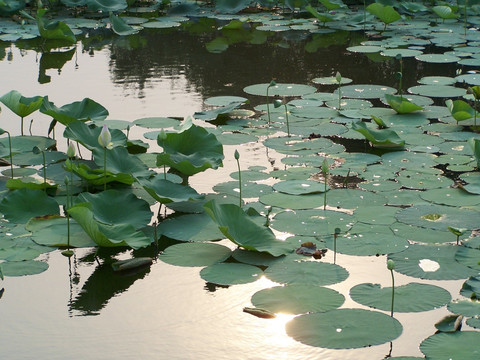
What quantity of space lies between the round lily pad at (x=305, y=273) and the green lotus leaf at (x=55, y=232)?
0.77 meters

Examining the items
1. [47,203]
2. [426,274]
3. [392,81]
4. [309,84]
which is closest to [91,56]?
[309,84]

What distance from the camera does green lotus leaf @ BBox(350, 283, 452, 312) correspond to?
2.60m

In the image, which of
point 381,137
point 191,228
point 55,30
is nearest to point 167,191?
Result: point 191,228

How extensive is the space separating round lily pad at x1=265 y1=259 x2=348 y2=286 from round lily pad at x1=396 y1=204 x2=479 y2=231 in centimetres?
56

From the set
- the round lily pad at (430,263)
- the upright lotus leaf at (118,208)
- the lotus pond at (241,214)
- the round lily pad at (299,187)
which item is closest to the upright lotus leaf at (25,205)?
the lotus pond at (241,214)

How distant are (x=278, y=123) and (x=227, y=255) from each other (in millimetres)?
1888

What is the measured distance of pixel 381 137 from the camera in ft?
14.0

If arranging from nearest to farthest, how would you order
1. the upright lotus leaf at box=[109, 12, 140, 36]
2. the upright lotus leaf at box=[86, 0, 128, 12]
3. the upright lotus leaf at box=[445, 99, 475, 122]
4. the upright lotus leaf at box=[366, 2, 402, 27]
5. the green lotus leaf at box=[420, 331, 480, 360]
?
the green lotus leaf at box=[420, 331, 480, 360] → the upright lotus leaf at box=[445, 99, 475, 122] → the upright lotus leaf at box=[366, 2, 402, 27] → the upright lotus leaf at box=[109, 12, 140, 36] → the upright lotus leaf at box=[86, 0, 128, 12]

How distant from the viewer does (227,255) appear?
9.97 ft

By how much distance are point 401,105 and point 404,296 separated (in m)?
2.30

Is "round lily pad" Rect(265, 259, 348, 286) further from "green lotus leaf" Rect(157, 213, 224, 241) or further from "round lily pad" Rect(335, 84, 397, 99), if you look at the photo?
"round lily pad" Rect(335, 84, 397, 99)

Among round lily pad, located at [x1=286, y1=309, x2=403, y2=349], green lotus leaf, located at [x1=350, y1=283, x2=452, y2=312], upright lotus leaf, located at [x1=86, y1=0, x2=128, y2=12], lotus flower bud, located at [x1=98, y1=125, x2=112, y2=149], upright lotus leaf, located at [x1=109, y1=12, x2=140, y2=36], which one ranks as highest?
lotus flower bud, located at [x1=98, y1=125, x2=112, y2=149]

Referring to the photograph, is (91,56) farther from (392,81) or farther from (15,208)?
(15,208)

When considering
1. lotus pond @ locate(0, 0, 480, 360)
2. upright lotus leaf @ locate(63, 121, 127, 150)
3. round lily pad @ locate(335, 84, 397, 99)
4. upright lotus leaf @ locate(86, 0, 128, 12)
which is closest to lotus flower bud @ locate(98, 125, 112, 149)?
lotus pond @ locate(0, 0, 480, 360)
